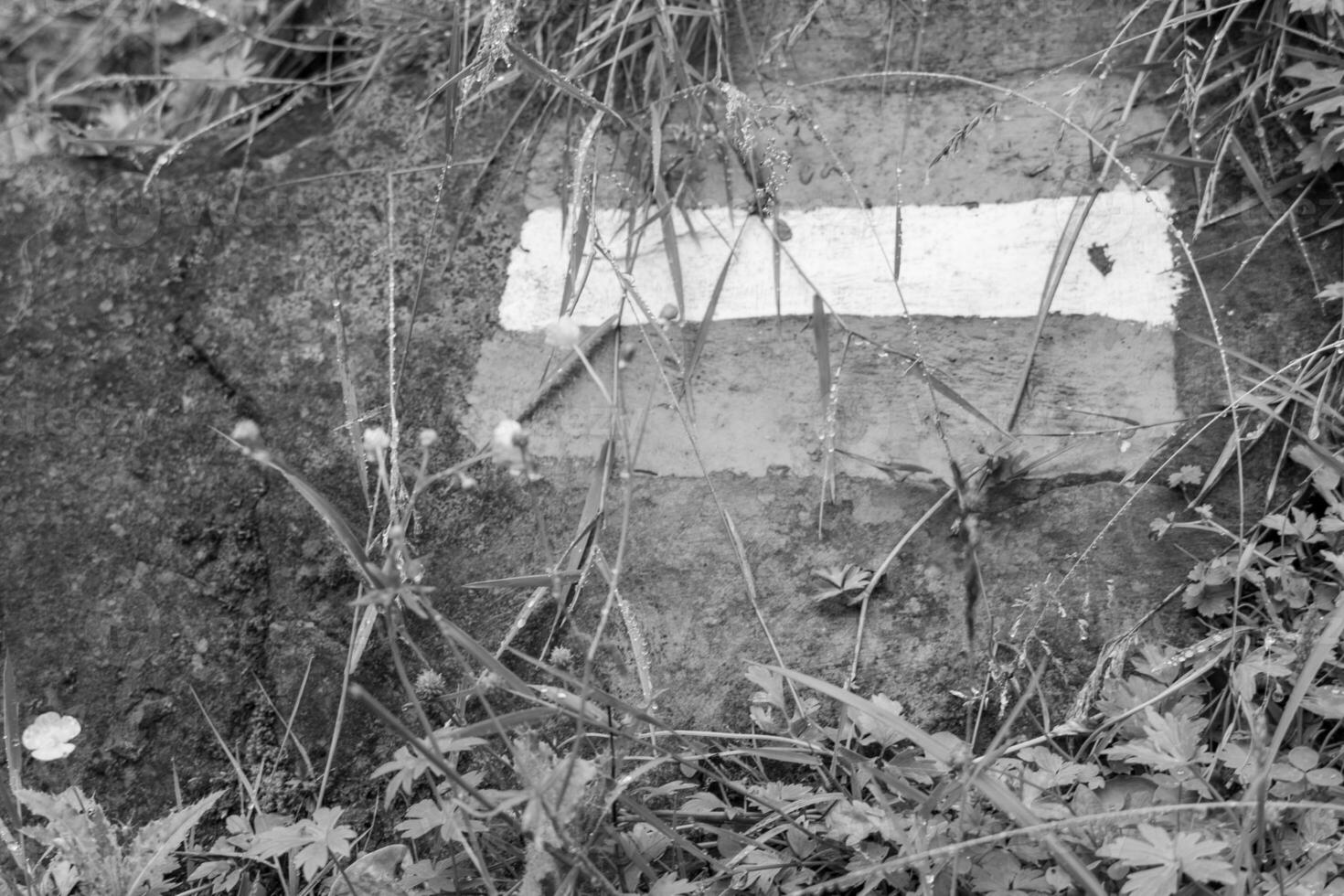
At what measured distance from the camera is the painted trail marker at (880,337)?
6.07ft

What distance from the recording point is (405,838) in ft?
5.14

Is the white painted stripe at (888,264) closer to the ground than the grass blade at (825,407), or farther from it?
farther from it

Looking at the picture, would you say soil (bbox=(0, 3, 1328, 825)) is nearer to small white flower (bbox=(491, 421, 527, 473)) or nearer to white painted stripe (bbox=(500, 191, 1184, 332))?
white painted stripe (bbox=(500, 191, 1184, 332))

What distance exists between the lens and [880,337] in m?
1.95

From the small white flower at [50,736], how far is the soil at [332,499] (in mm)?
205

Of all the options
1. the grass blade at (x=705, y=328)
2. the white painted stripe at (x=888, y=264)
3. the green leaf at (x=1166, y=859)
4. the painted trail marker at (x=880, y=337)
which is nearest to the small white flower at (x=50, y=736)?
the painted trail marker at (x=880, y=337)

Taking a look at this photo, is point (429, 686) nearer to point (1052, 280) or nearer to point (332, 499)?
point (332, 499)

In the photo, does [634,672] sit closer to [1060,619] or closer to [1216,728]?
[1060,619]

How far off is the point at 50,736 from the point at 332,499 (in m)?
0.57

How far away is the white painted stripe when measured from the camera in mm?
1936

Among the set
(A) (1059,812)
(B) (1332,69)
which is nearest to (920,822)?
(A) (1059,812)

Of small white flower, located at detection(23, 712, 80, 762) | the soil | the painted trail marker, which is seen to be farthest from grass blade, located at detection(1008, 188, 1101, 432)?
small white flower, located at detection(23, 712, 80, 762)

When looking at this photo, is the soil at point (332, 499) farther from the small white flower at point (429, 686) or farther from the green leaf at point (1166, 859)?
the green leaf at point (1166, 859)

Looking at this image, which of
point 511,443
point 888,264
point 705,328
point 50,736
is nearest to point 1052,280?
point 888,264
